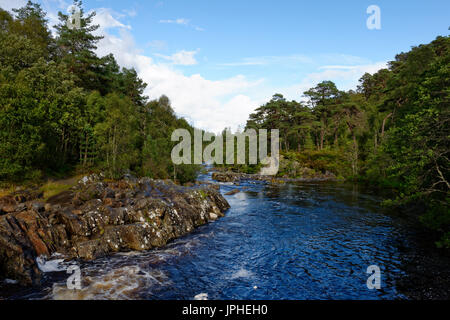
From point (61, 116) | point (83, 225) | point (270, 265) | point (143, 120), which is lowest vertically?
point (270, 265)

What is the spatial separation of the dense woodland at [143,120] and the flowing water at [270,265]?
368 centimetres

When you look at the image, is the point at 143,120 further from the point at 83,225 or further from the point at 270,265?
the point at 270,265

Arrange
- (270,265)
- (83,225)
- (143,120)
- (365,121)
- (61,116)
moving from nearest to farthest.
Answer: (270,265), (83,225), (61,116), (143,120), (365,121)

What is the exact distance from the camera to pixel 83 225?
56.7 ft

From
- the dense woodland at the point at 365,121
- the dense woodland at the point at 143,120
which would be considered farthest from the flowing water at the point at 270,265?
the dense woodland at the point at 365,121

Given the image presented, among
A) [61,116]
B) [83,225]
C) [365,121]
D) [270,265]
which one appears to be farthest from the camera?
[365,121]

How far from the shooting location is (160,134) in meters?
52.0

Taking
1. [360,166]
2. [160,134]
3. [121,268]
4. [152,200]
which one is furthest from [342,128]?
[121,268]

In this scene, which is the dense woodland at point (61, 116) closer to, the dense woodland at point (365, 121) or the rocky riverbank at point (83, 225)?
the rocky riverbank at point (83, 225)

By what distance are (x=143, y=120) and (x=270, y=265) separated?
176 feet

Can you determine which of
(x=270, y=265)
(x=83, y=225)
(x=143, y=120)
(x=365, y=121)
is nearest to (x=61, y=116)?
(x=83, y=225)

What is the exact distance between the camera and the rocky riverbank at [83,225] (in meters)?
13.1

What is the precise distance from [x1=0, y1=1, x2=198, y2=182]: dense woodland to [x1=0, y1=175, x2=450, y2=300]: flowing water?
16876 millimetres

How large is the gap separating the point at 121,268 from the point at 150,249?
10.8ft
